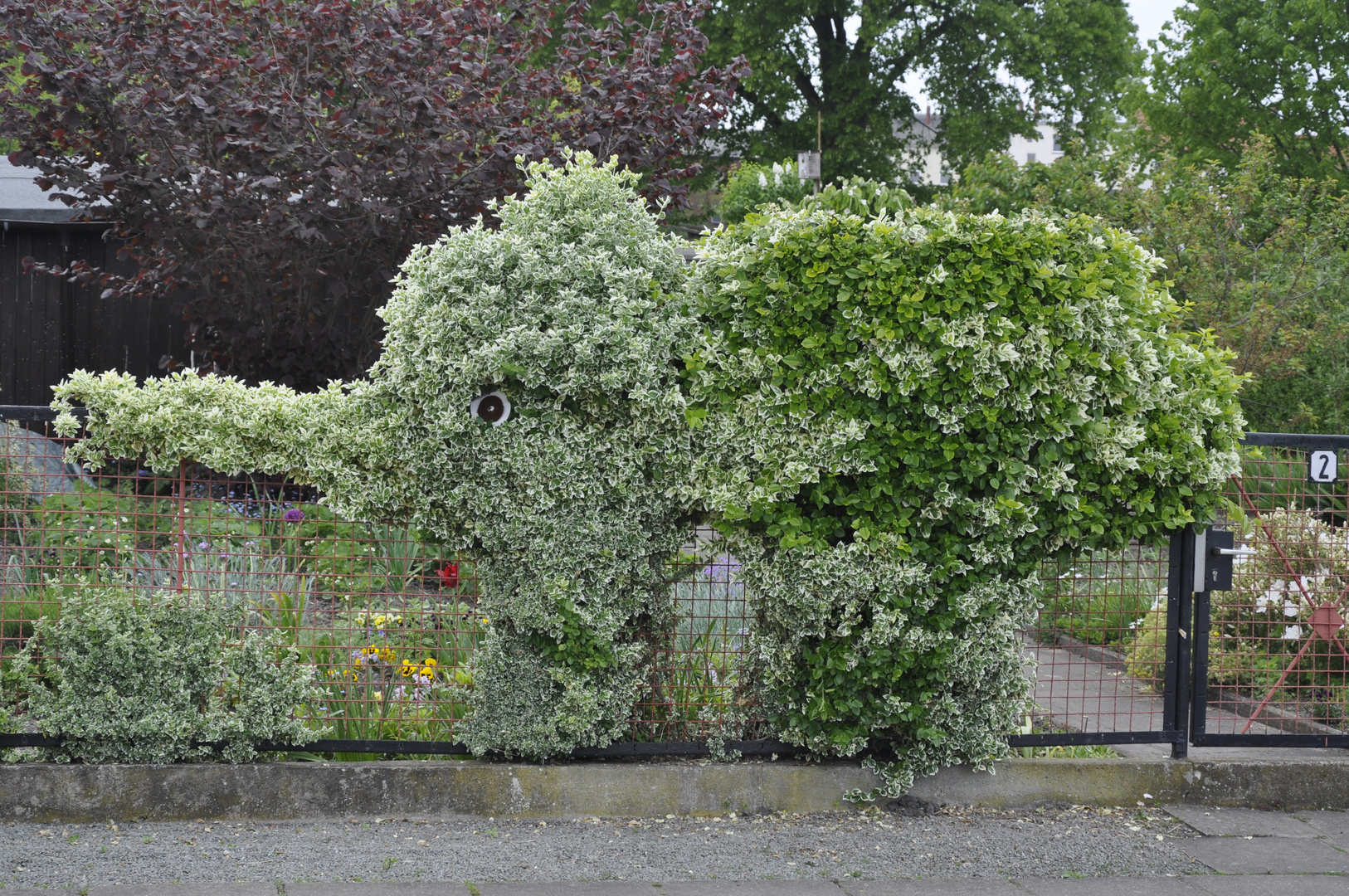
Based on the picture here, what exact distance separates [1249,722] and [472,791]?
11.8ft

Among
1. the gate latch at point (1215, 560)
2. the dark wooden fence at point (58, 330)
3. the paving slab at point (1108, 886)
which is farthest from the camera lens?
the dark wooden fence at point (58, 330)

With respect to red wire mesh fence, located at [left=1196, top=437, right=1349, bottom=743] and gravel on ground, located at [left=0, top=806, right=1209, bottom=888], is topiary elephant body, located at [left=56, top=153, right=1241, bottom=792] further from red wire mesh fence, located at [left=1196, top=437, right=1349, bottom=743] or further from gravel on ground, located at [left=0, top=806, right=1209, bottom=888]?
red wire mesh fence, located at [left=1196, top=437, right=1349, bottom=743]

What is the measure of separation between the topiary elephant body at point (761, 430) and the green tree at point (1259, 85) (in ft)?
56.4

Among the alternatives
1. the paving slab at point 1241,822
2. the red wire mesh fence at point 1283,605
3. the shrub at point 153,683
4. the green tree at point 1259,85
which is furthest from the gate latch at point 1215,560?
the green tree at point 1259,85

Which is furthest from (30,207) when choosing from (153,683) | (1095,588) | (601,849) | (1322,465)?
(1322,465)

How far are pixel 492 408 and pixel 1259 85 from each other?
70.9ft

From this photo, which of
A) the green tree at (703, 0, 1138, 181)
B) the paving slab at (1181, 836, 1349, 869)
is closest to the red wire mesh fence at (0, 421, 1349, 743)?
the paving slab at (1181, 836, 1349, 869)

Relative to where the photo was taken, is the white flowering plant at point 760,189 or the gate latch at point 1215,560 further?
the white flowering plant at point 760,189

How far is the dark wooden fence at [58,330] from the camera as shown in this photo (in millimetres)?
10055

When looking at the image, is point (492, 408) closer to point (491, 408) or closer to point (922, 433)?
point (491, 408)

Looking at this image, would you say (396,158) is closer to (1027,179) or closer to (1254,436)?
(1254,436)

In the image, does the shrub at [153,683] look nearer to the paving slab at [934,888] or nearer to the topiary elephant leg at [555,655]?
the topiary elephant leg at [555,655]

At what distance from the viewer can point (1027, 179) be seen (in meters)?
14.9

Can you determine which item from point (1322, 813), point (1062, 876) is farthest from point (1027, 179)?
point (1062, 876)
